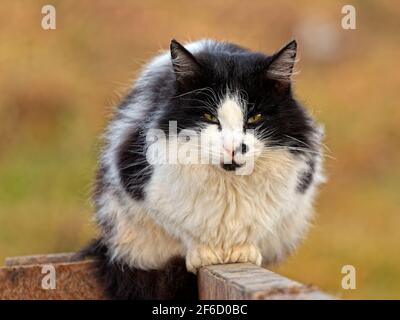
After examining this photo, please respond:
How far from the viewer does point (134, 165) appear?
240cm

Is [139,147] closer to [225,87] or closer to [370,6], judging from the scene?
[225,87]

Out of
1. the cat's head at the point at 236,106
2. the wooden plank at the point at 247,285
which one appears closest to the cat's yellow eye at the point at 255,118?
the cat's head at the point at 236,106

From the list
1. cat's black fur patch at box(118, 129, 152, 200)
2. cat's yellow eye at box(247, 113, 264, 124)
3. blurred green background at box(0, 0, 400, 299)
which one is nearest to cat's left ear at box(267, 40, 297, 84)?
cat's yellow eye at box(247, 113, 264, 124)

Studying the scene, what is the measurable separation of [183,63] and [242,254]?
23.1 inches

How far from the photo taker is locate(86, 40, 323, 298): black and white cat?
2.14m

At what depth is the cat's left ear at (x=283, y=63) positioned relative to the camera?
217 centimetres

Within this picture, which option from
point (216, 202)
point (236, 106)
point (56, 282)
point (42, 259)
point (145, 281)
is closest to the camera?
point (236, 106)

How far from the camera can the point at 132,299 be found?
2633 millimetres

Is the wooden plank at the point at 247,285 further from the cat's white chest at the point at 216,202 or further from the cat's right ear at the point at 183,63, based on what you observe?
the cat's right ear at the point at 183,63

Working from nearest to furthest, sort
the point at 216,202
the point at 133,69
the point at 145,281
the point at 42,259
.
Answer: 1. the point at 216,202
2. the point at 145,281
3. the point at 42,259
4. the point at 133,69

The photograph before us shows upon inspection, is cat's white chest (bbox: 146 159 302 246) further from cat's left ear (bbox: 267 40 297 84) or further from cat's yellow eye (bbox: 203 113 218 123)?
cat's left ear (bbox: 267 40 297 84)

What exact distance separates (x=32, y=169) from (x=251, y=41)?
174 centimetres

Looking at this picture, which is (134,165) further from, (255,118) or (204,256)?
(255,118)

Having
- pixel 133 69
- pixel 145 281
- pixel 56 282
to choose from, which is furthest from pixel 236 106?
pixel 133 69
